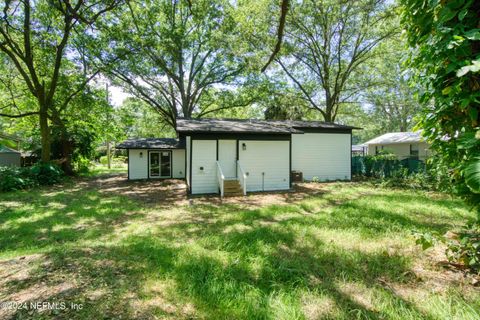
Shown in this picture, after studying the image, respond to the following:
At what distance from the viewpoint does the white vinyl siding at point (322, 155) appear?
14.0 metres

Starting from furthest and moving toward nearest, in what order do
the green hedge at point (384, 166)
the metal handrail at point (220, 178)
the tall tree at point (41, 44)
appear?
the green hedge at point (384, 166) → the tall tree at point (41, 44) → the metal handrail at point (220, 178)

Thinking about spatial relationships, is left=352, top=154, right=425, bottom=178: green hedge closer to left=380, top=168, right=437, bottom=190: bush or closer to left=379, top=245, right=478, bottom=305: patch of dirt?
left=380, top=168, right=437, bottom=190: bush

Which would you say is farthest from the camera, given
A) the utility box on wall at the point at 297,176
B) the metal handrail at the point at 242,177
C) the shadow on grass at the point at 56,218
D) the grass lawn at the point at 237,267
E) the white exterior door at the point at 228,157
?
the utility box on wall at the point at 297,176

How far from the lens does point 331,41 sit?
1831 centimetres

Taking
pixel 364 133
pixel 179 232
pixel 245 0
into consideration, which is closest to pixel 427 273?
pixel 179 232

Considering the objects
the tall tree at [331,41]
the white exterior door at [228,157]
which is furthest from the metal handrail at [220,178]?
the tall tree at [331,41]

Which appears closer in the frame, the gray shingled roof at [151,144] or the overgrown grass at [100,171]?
the gray shingled roof at [151,144]

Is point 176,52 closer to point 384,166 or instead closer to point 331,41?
point 331,41

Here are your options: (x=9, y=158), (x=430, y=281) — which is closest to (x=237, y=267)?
(x=430, y=281)

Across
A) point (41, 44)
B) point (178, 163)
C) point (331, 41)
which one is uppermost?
point (331, 41)

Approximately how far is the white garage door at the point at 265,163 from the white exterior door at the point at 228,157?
0.32m

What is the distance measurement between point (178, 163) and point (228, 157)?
708 cm

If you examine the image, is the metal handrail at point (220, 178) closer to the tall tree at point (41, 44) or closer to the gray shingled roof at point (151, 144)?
the gray shingled roof at point (151, 144)

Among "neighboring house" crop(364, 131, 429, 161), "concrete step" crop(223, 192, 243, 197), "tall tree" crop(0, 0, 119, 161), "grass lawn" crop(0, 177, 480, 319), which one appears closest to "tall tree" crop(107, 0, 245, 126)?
"tall tree" crop(0, 0, 119, 161)
